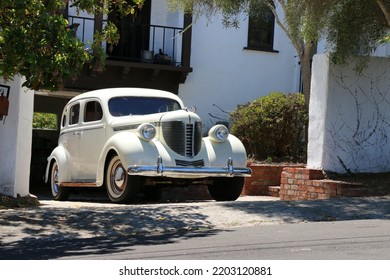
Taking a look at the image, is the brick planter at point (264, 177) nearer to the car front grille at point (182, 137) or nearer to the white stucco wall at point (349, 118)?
the white stucco wall at point (349, 118)

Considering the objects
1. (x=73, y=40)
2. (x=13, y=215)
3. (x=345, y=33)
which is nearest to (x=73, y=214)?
(x=13, y=215)

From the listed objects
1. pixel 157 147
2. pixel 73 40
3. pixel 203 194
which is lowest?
pixel 203 194

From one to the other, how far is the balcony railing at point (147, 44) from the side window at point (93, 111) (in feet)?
18.3

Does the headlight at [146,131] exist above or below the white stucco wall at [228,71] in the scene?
below

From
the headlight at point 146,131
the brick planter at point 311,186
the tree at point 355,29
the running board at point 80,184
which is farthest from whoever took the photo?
the running board at point 80,184

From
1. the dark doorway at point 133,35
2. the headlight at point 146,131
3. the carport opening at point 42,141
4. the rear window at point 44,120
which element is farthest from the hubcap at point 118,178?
the rear window at point 44,120

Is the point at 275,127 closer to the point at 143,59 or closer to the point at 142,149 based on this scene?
the point at 142,149

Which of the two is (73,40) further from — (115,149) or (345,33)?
(345,33)

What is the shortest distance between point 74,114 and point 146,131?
3.13 m

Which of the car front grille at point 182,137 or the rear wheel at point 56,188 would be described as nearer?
the car front grille at point 182,137

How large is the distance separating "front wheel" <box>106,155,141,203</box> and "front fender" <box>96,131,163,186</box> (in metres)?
0.22

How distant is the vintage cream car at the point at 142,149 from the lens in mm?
12114

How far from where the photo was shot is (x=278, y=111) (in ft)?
52.9
